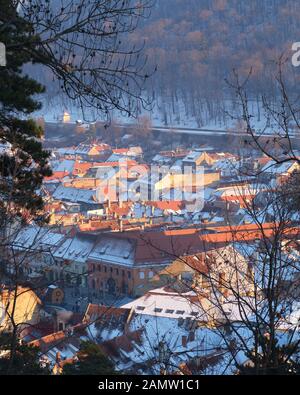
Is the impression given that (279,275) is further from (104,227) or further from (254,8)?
(254,8)

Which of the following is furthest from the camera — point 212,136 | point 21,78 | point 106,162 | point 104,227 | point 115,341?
point 212,136

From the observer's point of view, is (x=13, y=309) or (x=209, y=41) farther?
(x=209, y=41)

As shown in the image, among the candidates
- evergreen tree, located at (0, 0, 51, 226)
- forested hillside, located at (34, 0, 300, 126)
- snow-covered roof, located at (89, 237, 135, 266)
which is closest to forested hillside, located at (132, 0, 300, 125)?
forested hillside, located at (34, 0, 300, 126)

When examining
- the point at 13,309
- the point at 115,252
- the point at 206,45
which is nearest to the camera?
the point at 13,309

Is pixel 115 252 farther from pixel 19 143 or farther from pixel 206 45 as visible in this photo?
pixel 206 45

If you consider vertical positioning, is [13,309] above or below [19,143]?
below

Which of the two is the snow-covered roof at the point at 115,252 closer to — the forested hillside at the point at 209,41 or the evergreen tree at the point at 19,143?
the evergreen tree at the point at 19,143

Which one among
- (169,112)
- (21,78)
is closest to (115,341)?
(21,78)

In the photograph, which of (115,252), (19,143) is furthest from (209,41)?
(19,143)

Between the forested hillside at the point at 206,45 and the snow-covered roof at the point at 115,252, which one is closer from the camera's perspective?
the snow-covered roof at the point at 115,252

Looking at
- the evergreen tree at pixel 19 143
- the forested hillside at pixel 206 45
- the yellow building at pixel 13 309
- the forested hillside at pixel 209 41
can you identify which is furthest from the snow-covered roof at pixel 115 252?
the forested hillside at pixel 209 41

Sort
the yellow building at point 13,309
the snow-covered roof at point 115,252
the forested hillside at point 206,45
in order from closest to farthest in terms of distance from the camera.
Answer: the yellow building at point 13,309
the snow-covered roof at point 115,252
the forested hillside at point 206,45
